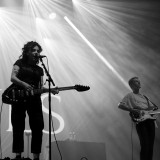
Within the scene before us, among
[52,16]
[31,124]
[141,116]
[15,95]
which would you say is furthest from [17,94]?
[52,16]

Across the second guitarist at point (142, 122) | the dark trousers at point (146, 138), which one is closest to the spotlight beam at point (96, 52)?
the second guitarist at point (142, 122)

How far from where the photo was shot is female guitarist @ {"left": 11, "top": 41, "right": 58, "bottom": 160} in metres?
3.35

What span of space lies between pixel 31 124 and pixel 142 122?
1.82 metres

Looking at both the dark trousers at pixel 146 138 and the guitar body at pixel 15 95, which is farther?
the dark trousers at pixel 146 138

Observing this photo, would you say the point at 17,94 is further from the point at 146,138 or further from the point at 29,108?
the point at 146,138

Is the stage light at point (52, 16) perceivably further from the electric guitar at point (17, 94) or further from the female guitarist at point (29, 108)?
the electric guitar at point (17, 94)

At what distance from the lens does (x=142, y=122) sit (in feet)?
14.1

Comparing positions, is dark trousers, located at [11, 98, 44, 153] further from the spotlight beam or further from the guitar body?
the spotlight beam

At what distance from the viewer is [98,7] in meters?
7.31

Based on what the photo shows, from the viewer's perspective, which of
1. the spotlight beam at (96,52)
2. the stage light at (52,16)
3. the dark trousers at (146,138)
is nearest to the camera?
the dark trousers at (146,138)

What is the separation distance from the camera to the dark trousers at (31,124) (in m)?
3.34

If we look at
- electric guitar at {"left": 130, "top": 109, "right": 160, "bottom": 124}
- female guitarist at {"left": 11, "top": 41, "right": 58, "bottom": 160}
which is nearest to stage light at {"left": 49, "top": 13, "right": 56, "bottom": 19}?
female guitarist at {"left": 11, "top": 41, "right": 58, "bottom": 160}

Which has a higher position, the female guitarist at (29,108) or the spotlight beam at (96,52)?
the spotlight beam at (96,52)

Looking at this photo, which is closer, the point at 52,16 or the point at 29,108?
the point at 29,108
